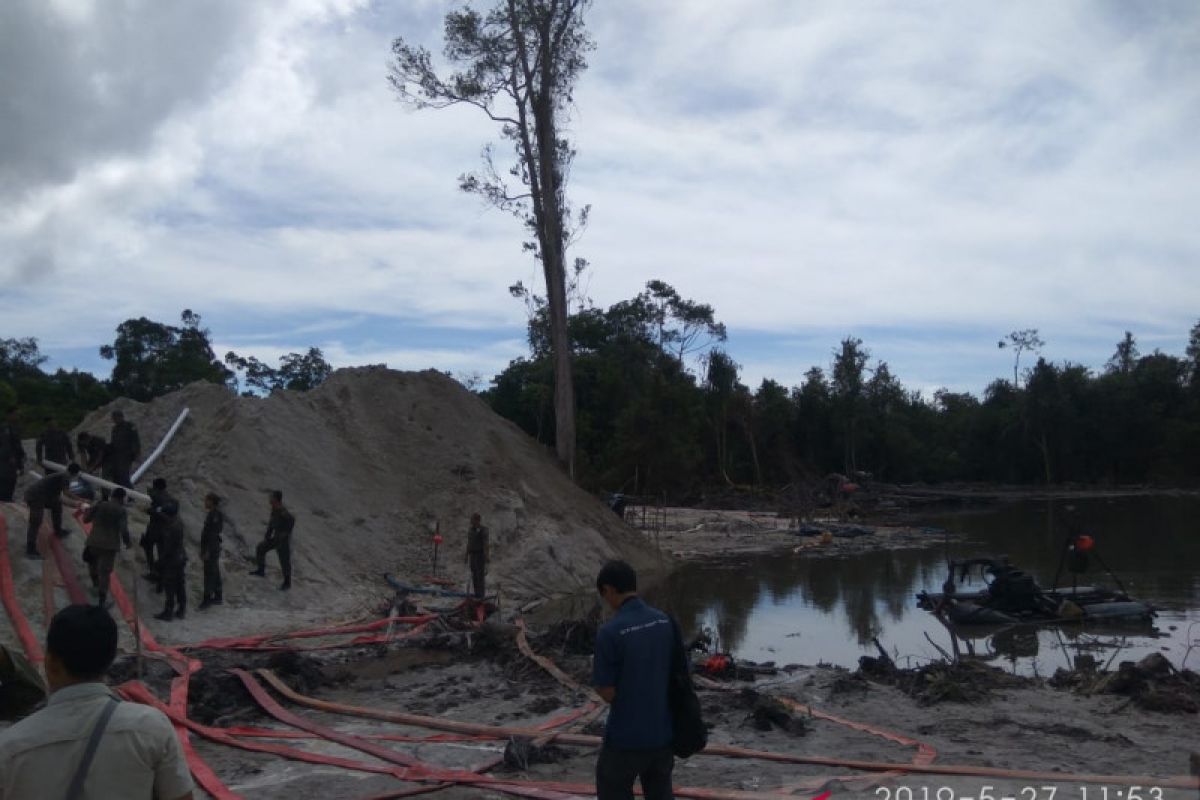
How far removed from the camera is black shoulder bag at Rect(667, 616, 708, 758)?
15.9 ft

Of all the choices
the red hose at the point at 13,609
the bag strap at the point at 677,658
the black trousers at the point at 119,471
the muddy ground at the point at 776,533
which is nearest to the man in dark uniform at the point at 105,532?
the red hose at the point at 13,609

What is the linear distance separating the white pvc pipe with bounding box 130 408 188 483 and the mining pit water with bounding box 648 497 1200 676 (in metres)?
10.4

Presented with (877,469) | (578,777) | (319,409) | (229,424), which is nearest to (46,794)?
(578,777)

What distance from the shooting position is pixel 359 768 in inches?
313

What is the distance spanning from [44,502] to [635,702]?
11396 mm

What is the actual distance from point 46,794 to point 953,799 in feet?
18.6

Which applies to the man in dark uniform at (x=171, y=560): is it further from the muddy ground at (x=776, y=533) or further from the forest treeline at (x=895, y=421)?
the forest treeline at (x=895, y=421)

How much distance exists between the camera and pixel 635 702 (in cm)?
477

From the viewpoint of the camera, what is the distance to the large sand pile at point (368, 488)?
730 inches

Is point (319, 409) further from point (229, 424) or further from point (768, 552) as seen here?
point (768, 552)

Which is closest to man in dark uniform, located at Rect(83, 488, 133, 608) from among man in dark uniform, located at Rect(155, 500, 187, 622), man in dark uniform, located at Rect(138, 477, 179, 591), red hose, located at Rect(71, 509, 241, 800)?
red hose, located at Rect(71, 509, 241, 800)

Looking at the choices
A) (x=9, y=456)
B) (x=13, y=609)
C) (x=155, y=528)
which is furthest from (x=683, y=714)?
(x=9, y=456)

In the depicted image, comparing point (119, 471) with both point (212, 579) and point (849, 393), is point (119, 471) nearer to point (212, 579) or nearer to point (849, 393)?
point (212, 579)

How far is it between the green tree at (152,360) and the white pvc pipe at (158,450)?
1565 cm
